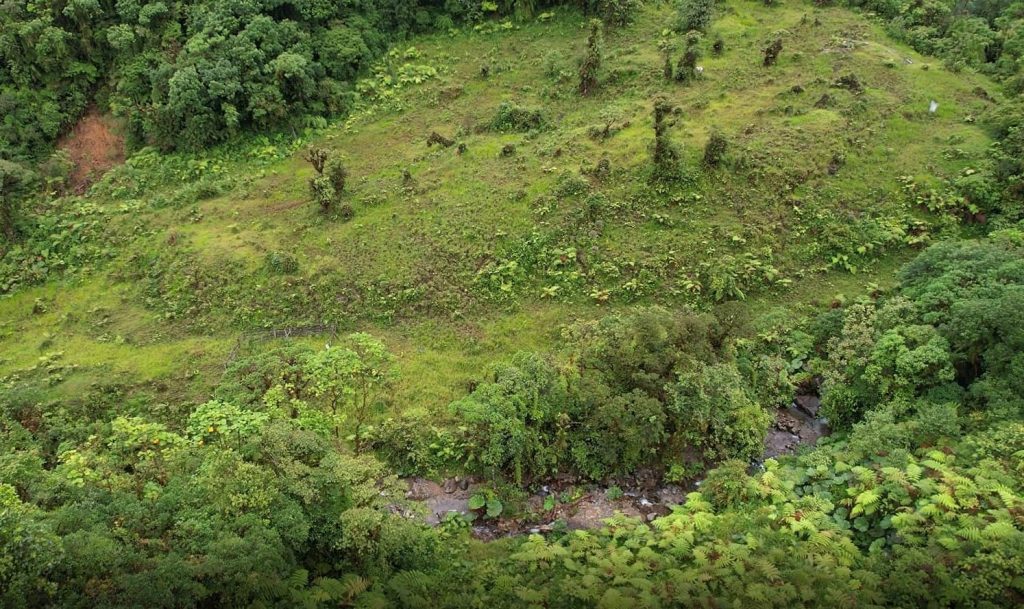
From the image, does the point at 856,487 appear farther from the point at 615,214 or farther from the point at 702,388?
the point at 615,214

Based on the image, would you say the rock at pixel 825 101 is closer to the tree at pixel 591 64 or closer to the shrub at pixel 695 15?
the shrub at pixel 695 15

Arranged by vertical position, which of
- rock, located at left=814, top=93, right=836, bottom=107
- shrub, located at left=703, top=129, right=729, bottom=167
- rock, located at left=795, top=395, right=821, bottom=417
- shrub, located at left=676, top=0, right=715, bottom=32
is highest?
shrub, located at left=676, top=0, right=715, bottom=32

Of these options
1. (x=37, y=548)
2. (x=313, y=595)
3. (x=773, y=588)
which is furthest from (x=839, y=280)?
(x=37, y=548)

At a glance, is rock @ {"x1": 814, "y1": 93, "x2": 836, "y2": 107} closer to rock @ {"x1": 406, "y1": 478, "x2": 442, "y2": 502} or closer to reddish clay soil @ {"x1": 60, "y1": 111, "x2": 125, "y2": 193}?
rock @ {"x1": 406, "y1": 478, "x2": 442, "y2": 502}

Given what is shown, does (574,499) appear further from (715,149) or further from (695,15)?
(695,15)

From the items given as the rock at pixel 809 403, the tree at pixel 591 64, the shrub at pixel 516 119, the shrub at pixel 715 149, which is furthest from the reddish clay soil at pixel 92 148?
the rock at pixel 809 403

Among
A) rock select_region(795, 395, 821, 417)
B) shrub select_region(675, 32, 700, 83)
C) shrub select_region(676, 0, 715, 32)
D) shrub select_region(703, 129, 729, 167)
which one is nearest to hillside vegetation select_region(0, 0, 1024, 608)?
shrub select_region(703, 129, 729, 167)
